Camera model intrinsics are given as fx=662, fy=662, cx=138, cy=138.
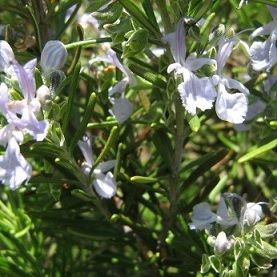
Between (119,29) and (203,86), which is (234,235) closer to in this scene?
(203,86)

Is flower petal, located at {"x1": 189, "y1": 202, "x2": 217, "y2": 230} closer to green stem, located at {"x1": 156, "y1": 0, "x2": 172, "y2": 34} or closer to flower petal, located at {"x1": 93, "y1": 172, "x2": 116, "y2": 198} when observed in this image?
flower petal, located at {"x1": 93, "y1": 172, "x2": 116, "y2": 198}

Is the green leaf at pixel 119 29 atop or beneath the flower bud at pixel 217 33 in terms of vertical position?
atop

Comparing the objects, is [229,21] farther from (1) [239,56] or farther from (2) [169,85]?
(2) [169,85]

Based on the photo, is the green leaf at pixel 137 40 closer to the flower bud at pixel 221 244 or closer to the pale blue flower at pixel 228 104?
the pale blue flower at pixel 228 104

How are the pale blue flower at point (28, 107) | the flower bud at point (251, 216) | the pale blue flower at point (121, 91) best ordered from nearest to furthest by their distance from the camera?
1. the pale blue flower at point (28, 107)
2. the flower bud at point (251, 216)
3. the pale blue flower at point (121, 91)

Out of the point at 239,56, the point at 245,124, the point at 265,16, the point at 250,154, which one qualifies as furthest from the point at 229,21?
the point at 250,154

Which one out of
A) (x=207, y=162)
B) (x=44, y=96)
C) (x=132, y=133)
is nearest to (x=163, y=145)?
(x=207, y=162)

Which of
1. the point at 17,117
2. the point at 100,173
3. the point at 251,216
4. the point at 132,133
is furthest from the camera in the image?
the point at 132,133

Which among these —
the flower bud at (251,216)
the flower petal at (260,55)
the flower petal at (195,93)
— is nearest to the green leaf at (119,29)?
the flower petal at (195,93)
